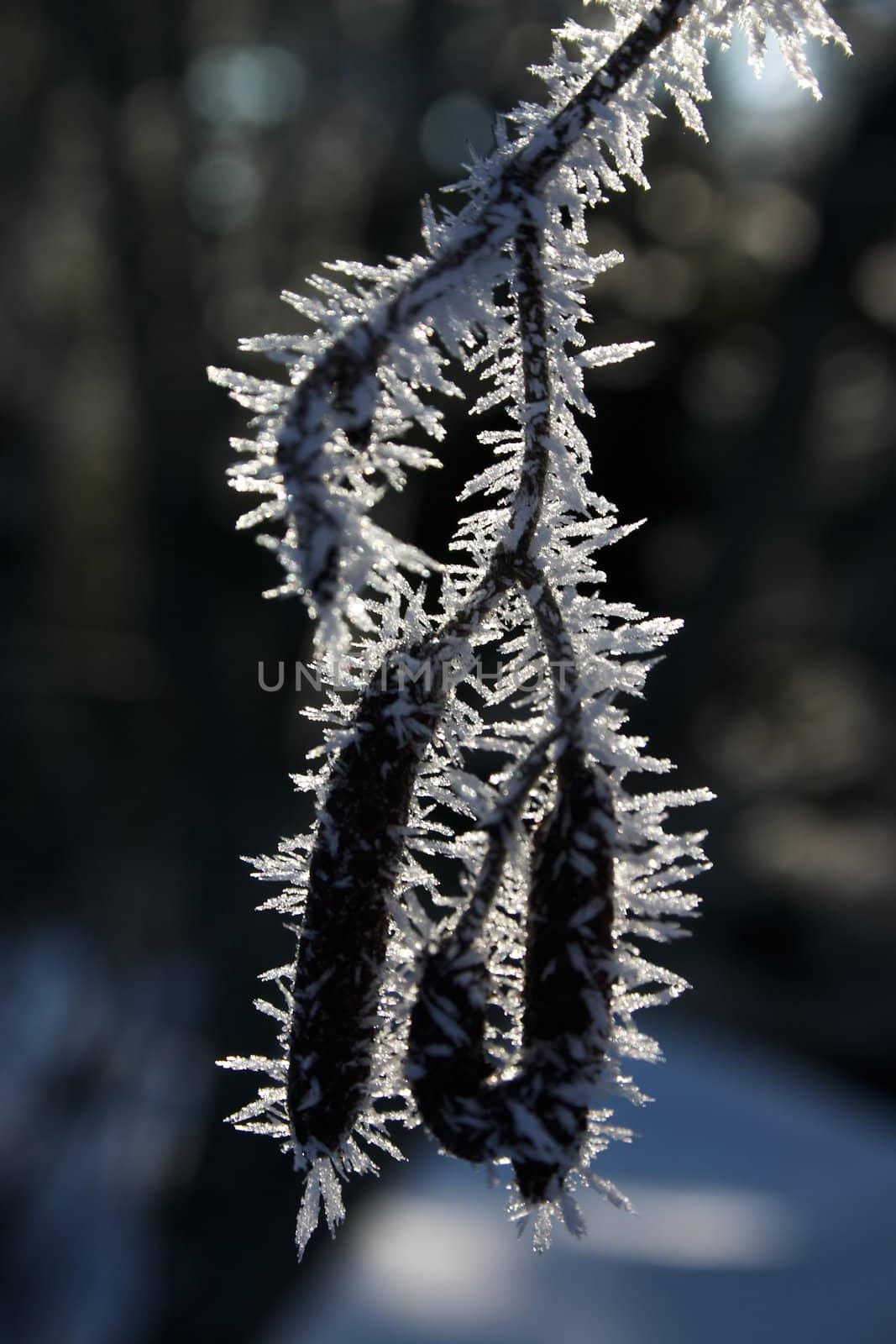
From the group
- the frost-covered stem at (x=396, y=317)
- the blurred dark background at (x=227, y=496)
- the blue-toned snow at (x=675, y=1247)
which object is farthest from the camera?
the blurred dark background at (x=227, y=496)

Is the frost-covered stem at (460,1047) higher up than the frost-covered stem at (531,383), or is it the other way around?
the frost-covered stem at (531,383)

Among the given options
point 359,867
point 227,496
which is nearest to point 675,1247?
point 227,496

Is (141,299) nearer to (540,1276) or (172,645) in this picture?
(172,645)

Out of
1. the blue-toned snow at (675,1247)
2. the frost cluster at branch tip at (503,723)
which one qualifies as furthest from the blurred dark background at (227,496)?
the frost cluster at branch tip at (503,723)

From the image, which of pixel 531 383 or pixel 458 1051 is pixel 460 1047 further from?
pixel 531 383

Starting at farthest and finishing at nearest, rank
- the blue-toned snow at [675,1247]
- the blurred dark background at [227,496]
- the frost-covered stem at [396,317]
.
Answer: the blurred dark background at [227,496]
the blue-toned snow at [675,1247]
the frost-covered stem at [396,317]

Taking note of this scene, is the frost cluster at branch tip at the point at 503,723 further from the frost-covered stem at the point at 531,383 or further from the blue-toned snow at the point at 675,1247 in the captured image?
the blue-toned snow at the point at 675,1247

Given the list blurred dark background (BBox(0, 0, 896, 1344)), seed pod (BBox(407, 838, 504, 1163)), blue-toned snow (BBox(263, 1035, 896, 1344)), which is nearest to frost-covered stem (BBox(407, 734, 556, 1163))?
seed pod (BBox(407, 838, 504, 1163))

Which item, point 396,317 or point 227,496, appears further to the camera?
point 227,496
